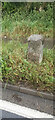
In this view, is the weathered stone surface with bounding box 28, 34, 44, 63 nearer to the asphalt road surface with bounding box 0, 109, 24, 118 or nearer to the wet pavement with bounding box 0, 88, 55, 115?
the wet pavement with bounding box 0, 88, 55, 115

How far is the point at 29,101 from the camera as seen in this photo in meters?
3.03

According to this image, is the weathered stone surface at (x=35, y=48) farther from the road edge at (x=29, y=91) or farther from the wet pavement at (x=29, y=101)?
the wet pavement at (x=29, y=101)

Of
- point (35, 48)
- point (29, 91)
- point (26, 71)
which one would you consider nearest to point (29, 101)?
point (29, 91)

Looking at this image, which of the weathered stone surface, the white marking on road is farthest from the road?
the weathered stone surface

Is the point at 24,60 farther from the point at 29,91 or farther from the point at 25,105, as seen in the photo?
the point at 25,105

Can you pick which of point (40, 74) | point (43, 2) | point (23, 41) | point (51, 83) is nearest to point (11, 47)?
point (23, 41)

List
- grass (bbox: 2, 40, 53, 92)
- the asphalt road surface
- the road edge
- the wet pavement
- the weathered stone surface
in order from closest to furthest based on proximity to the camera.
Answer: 1. the asphalt road surface
2. the wet pavement
3. the road edge
4. grass (bbox: 2, 40, 53, 92)
5. the weathered stone surface

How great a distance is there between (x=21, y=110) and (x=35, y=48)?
1.55 meters

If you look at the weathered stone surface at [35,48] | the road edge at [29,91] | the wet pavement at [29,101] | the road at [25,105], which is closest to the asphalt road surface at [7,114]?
the road at [25,105]

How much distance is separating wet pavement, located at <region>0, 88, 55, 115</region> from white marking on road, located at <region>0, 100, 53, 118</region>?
8 centimetres

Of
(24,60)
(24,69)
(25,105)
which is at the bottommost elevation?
(25,105)

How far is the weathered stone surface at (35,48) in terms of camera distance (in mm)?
3742

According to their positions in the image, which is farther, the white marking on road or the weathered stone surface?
the weathered stone surface

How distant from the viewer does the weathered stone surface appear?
12.3 feet
